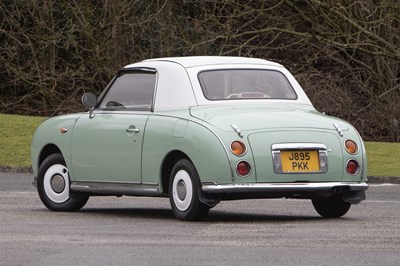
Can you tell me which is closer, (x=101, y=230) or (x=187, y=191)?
(x=101, y=230)

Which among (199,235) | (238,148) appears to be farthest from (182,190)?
(199,235)

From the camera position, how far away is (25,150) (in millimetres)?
24953

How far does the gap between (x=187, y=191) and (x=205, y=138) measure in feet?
1.73

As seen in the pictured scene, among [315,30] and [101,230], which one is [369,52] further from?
[101,230]

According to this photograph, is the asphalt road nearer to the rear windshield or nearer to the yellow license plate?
the yellow license plate

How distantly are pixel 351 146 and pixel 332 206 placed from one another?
0.76 metres

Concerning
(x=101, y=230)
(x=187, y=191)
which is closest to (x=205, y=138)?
(x=187, y=191)

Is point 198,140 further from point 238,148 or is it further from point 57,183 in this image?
point 57,183

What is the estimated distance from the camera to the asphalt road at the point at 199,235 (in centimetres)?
873

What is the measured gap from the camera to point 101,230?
10.9 m

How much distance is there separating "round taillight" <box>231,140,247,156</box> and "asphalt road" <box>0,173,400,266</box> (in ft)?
2.08

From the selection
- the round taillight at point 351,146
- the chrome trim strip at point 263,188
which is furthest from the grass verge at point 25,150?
the chrome trim strip at point 263,188

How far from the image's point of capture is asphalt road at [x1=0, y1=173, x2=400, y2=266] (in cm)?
873

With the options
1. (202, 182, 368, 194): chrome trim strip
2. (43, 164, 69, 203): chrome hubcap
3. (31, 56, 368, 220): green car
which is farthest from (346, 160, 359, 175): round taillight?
(43, 164, 69, 203): chrome hubcap
